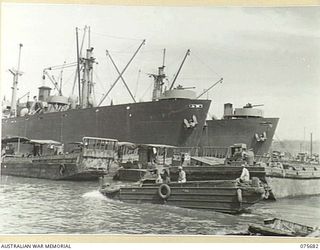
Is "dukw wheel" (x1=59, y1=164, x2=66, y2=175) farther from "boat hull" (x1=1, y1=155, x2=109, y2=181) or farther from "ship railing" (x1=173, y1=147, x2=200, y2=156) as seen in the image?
"ship railing" (x1=173, y1=147, x2=200, y2=156)

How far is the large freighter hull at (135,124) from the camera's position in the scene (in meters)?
7.28

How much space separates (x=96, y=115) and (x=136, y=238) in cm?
457

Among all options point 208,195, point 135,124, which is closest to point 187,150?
point 135,124

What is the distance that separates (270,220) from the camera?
4.07 meters

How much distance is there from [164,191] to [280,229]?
1.54 m

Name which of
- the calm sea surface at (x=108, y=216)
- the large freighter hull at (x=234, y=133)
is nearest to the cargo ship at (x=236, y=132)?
the large freighter hull at (x=234, y=133)

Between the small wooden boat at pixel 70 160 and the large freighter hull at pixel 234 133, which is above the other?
the large freighter hull at pixel 234 133

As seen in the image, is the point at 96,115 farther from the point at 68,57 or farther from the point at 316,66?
the point at 316,66

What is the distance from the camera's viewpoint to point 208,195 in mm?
4715

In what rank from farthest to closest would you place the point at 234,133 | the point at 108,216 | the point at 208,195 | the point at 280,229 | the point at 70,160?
the point at 234,133 < the point at 70,160 < the point at 208,195 < the point at 108,216 < the point at 280,229

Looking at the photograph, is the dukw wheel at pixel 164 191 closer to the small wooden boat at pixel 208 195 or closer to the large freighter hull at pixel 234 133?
the small wooden boat at pixel 208 195

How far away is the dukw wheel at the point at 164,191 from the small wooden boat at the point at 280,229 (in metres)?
1.26

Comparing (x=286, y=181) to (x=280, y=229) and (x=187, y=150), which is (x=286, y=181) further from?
(x=280, y=229)

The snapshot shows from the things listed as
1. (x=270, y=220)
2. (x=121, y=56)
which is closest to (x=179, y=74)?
(x=121, y=56)
